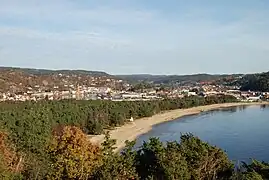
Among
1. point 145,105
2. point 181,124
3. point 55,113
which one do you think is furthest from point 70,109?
point 145,105

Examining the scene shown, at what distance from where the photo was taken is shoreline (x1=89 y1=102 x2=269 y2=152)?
106 ft

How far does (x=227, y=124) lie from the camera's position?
1740 inches

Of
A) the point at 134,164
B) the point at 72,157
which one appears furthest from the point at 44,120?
the point at 134,164

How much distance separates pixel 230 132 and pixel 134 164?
2602 centimetres

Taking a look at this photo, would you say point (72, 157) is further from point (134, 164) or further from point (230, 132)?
point (230, 132)

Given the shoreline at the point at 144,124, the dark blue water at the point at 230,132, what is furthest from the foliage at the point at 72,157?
the dark blue water at the point at 230,132

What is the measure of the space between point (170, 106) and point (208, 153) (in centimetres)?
4724

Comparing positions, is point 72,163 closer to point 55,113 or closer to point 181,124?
point 55,113

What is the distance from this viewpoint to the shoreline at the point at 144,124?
3217 centimetres

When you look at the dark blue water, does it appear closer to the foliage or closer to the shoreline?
the shoreline

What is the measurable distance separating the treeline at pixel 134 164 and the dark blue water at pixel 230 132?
11271mm

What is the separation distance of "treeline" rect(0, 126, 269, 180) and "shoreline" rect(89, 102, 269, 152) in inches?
348

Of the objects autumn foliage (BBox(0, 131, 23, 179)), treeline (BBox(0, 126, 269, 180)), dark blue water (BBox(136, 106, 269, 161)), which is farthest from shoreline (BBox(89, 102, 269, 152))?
treeline (BBox(0, 126, 269, 180))

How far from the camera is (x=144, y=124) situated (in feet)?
144
